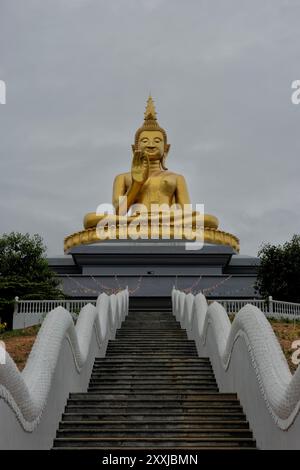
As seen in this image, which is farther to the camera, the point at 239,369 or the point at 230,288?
the point at 230,288

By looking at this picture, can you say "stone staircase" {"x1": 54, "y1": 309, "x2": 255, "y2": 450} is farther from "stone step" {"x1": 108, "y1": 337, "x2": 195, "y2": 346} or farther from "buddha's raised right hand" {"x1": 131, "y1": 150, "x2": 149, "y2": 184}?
"buddha's raised right hand" {"x1": 131, "y1": 150, "x2": 149, "y2": 184}

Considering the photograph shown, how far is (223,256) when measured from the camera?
73.0ft

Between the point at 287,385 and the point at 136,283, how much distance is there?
16.2 meters

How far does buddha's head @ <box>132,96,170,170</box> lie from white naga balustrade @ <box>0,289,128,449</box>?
17254 millimetres

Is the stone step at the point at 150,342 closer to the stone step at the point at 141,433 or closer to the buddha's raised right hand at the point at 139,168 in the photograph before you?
the stone step at the point at 141,433

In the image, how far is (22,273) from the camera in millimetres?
18484

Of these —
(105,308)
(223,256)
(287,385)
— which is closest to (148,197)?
(223,256)

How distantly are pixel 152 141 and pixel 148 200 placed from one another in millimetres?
2817

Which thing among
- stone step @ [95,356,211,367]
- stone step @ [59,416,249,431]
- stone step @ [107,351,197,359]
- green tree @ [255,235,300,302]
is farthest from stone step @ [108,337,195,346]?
green tree @ [255,235,300,302]
